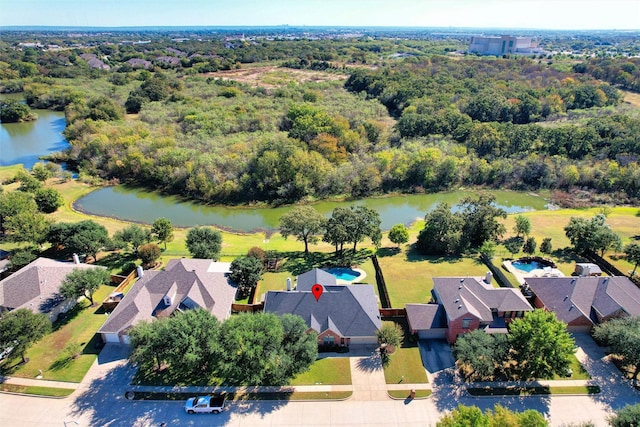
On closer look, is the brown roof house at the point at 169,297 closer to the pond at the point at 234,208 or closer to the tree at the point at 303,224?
the tree at the point at 303,224

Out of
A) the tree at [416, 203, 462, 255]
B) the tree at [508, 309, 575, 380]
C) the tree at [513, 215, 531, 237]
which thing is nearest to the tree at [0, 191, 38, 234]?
the tree at [416, 203, 462, 255]

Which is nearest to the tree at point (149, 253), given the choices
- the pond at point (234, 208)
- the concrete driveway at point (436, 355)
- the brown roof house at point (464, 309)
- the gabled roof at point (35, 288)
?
the gabled roof at point (35, 288)

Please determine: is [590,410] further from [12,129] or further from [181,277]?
[12,129]

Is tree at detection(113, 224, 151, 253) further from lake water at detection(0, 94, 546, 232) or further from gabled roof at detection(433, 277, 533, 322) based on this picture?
gabled roof at detection(433, 277, 533, 322)

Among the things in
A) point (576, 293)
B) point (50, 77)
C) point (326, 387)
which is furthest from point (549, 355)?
point (50, 77)

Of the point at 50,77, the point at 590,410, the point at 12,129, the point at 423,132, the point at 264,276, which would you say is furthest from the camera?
the point at 50,77

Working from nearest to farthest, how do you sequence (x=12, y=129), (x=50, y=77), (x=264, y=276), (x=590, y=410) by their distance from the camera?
(x=590, y=410)
(x=264, y=276)
(x=12, y=129)
(x=50, y=77)
